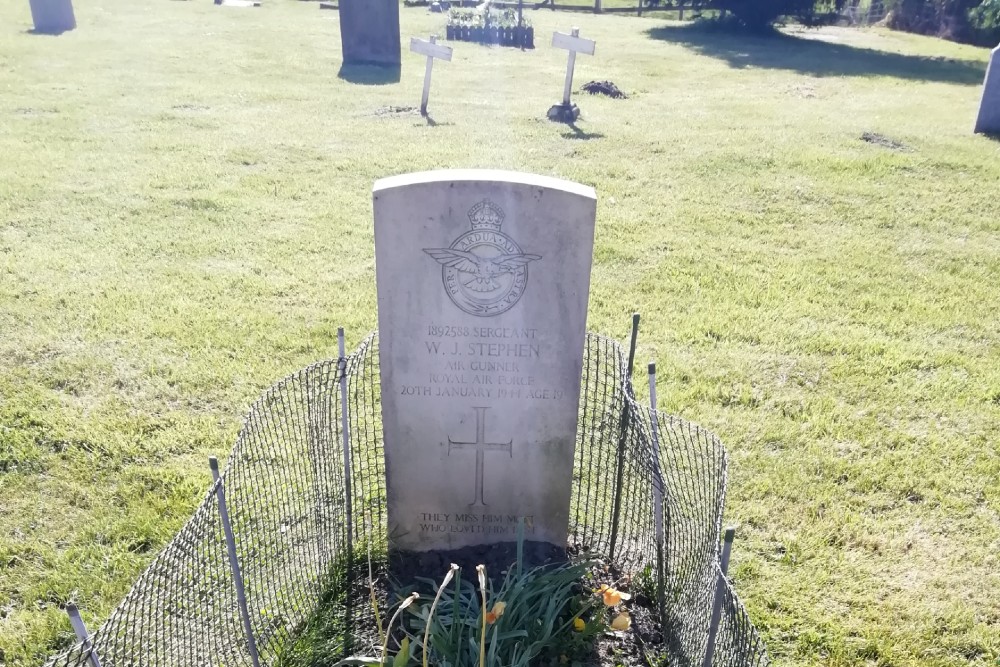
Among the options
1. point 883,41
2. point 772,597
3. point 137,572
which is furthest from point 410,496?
point 883,41

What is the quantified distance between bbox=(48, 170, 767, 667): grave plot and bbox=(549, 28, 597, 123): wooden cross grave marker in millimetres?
9235

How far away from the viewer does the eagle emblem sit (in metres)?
3.43

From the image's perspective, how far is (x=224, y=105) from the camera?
13266 mm

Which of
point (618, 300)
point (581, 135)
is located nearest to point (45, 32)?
point (581, 135)

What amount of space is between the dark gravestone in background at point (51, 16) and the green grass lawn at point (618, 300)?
4482 millimetres

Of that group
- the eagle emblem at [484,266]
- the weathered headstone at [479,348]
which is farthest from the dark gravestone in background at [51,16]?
the eagle emblem at [484,266]

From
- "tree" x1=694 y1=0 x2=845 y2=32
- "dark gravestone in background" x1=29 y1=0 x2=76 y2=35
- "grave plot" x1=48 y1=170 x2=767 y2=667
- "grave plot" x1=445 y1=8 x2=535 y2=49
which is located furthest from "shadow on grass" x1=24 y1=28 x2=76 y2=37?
"tree" x1=694 y1=0 x2=845 y2=32

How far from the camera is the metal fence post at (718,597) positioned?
2474 millimetres

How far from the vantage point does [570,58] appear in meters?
12.5

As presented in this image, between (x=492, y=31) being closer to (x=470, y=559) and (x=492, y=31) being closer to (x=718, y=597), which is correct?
(x=470, y=559)

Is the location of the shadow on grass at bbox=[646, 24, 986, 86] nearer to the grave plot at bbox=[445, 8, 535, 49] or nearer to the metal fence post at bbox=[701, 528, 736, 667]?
the grave plot at bbox=[445, 8, 535, 49]

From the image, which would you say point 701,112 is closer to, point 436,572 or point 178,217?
point 178,217

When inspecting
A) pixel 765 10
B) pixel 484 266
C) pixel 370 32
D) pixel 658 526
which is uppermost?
pixel 765 10

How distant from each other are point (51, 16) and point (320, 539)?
1986 centimetres
